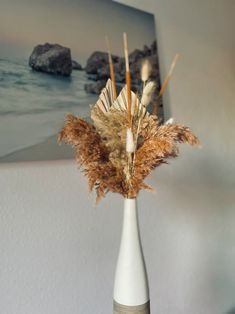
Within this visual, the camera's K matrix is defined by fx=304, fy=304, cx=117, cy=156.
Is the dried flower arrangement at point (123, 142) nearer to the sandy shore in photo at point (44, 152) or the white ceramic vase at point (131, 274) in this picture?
the white ceramic vase at point (131, 274)

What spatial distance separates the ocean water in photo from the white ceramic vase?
371mm

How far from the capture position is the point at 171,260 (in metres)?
1.34

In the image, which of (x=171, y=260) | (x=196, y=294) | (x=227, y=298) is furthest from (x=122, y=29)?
(x=227, y=298)

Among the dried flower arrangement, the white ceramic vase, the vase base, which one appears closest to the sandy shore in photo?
the dried flower arrangement

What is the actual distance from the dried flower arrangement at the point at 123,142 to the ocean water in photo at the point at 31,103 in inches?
7.1

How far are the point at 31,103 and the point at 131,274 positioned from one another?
578 mm

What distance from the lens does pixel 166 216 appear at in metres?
1.34

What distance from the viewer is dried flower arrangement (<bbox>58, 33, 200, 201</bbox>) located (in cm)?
78

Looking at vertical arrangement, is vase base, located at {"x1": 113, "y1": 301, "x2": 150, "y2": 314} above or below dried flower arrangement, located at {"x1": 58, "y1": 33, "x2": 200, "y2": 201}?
below

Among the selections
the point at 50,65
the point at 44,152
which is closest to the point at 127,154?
the point at 44,152

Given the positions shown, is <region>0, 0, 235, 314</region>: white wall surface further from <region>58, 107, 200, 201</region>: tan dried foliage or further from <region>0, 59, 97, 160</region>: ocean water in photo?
<region>58, 107, 200, 201</region>: tan dried foliage

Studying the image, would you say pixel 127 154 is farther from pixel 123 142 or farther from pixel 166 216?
pixel 166 216

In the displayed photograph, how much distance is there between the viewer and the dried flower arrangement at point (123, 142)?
778mm

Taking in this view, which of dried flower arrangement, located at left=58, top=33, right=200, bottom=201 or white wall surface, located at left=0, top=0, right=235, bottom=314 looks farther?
white wall surface, located at left=0, top=0, right=235, bottom=314
